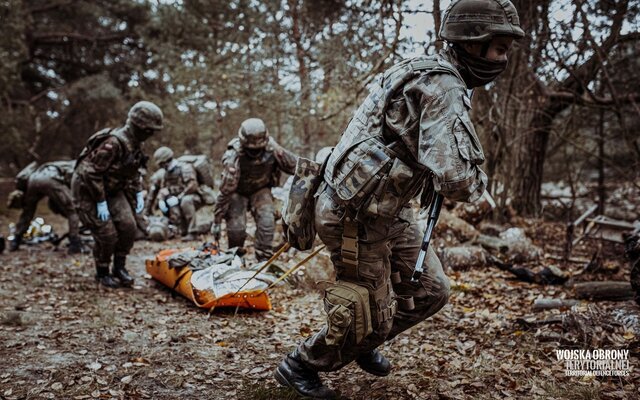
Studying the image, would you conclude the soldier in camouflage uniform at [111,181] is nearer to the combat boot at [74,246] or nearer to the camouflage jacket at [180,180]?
the combat boot at [74,246]

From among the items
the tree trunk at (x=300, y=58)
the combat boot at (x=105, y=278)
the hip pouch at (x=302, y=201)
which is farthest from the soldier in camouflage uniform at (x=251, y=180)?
the tree trunk at (x=300, y=58)

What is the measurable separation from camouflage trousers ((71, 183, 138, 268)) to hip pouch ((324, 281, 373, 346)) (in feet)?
13.7

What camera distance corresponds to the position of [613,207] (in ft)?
41.4

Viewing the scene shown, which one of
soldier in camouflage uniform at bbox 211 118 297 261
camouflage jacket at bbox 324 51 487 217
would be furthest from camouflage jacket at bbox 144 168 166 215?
camouflage jacket at bbox 324 51 487 217

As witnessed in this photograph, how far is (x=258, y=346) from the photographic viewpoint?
4.32 m

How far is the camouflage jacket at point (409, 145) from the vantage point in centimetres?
232

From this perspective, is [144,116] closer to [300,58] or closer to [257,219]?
[257,219]

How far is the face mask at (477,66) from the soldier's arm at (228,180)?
15.0ft

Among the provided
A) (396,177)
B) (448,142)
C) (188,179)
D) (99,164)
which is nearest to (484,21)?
(448,142)

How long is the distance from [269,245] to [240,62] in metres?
8.45

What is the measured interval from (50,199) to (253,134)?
16.5 feet

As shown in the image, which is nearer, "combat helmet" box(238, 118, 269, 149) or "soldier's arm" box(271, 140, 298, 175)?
"combat helmet" box(238, 118, 269, 149)

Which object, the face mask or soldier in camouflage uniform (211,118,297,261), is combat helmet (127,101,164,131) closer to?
soldier in camouflage uniform (211,118,297,261)

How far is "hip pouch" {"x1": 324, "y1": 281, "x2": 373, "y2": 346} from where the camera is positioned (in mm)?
2740
